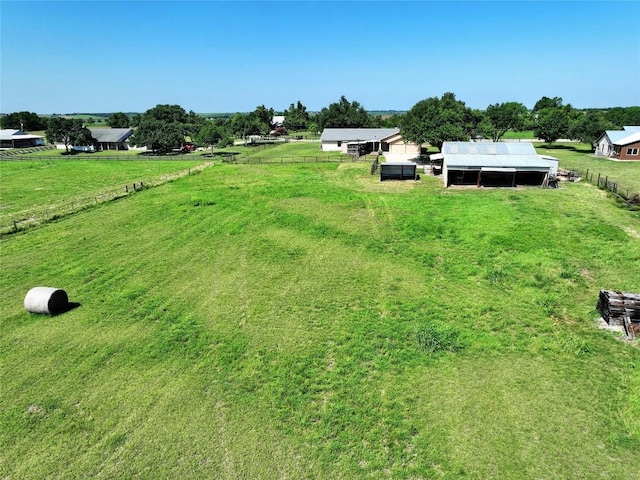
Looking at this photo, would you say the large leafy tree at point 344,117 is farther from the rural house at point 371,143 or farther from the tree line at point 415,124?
the rural house at point 371,143

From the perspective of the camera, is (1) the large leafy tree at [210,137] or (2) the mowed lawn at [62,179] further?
(1) the large leafy tree at [210,137]

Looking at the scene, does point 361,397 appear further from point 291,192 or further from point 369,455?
point 291,192

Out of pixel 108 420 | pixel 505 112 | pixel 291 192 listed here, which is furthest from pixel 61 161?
pixel 505 112

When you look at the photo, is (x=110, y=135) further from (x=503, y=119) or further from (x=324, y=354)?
(x=324, y=354)

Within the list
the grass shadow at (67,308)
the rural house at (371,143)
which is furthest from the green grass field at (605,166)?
the grass shadow at (67,308)

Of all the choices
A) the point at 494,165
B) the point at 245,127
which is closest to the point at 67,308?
the point at 494,165

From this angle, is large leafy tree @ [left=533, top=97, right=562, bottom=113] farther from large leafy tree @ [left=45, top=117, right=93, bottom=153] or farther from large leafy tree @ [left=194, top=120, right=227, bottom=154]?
large leafy tree @ [left=45, top=117, right=93, bottom=153]
